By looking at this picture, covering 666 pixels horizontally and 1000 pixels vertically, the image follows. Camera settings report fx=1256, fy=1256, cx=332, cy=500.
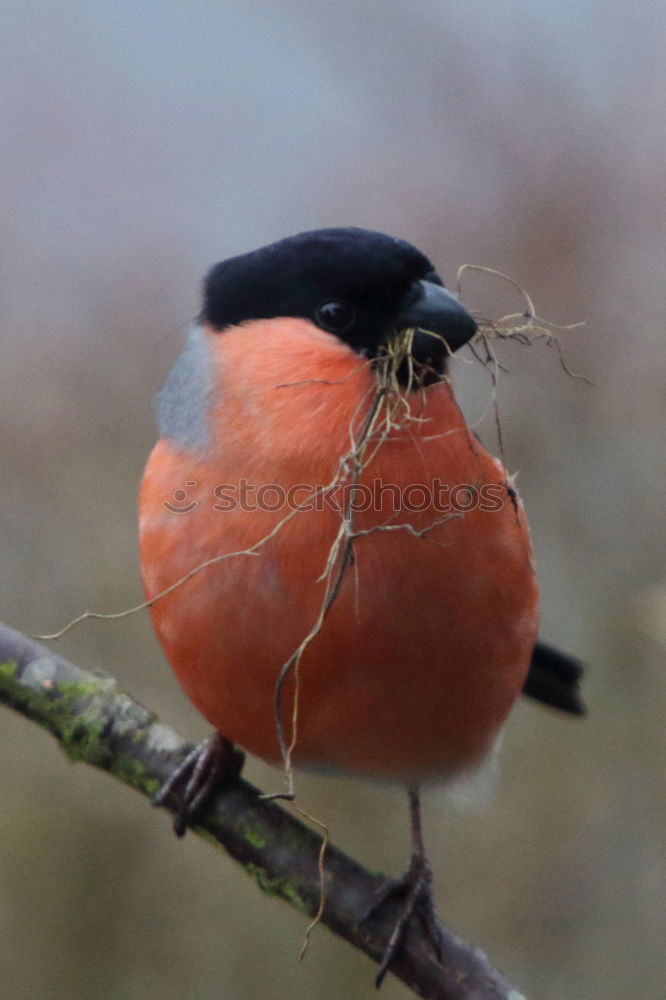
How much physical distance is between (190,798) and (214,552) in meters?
0.69

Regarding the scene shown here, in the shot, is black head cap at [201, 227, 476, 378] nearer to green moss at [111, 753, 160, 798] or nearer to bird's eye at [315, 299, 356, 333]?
bird's eye at [315, 299, 356, 333]

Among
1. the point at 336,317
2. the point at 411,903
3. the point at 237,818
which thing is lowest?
the point at 411,903

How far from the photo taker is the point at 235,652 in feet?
8.16

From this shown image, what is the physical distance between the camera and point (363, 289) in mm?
2428

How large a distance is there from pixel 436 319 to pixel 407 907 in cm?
130

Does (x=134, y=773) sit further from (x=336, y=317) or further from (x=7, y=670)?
(x=336, y=317)

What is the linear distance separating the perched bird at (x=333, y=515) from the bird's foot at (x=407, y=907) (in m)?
0.03

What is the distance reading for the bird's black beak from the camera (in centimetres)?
240

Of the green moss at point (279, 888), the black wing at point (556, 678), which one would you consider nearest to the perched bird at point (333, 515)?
the green moss at point (279, 888)

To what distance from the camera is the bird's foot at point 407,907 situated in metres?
2.69

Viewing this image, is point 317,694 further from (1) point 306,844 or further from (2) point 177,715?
(2) point 177,715

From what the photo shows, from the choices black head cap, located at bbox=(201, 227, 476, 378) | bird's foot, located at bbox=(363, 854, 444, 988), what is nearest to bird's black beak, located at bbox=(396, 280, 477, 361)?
black head cap, located at bbox=(201, 227, 476, 378)

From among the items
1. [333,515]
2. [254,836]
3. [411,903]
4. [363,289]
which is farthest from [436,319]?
[411,903]

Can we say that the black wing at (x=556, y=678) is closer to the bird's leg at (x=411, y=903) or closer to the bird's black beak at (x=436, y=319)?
the bird's leg at (x=411, y=903)
